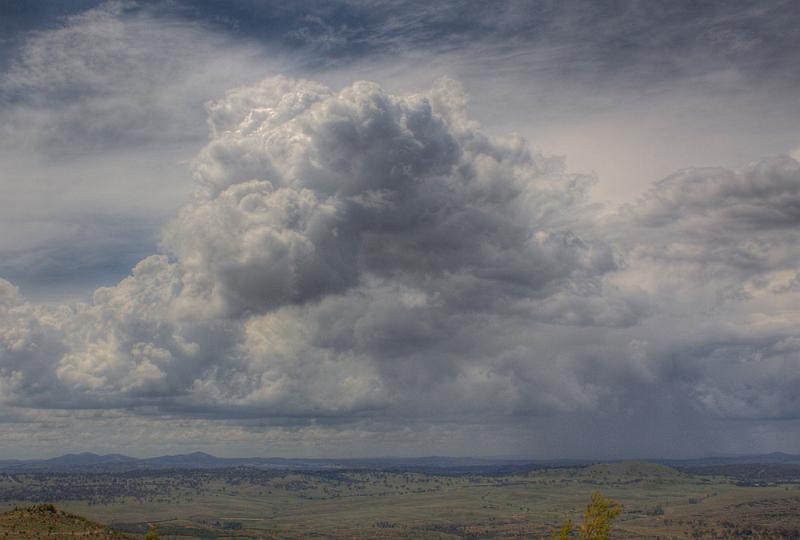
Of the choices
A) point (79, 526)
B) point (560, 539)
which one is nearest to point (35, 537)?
point (79, 526)

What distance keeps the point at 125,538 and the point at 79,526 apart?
1251 cm

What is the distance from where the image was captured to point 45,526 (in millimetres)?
163250

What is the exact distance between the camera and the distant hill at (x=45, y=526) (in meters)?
156

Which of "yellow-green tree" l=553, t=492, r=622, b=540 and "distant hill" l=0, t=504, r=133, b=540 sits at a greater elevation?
"yellow-green tree" l=553, t=492, r=622, b=540

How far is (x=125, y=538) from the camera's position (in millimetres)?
163625

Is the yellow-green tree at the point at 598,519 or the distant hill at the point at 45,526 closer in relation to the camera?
the yellow-green tree at the point at 598,519

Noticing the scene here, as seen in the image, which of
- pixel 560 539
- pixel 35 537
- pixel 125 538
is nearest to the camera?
pixel 560 539

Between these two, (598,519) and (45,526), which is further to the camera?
(45,526)

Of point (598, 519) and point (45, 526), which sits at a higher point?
point (598, 519)

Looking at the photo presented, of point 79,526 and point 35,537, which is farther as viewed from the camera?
point 79,526

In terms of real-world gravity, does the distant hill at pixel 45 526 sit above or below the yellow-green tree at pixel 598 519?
below

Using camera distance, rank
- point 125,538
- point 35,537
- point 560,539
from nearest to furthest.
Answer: point 560,539 → point 35,537 → point 125,538

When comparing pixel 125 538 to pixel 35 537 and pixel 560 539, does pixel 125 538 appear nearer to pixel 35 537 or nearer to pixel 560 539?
pixel 35 537

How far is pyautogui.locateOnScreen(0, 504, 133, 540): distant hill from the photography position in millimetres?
156500
